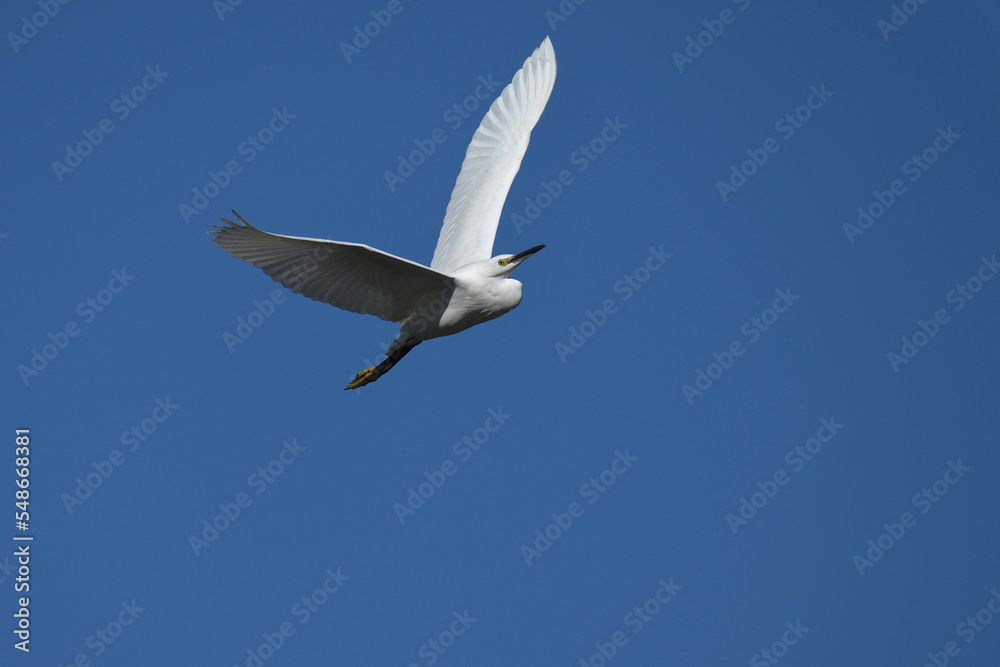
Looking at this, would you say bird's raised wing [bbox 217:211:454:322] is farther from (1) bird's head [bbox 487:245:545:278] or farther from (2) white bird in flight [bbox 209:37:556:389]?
(1) bird's head [bbox 487:245:545:278]

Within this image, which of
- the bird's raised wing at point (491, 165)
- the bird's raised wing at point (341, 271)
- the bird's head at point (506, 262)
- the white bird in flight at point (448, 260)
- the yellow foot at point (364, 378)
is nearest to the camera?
the bird's raised wing at point (341, 271)

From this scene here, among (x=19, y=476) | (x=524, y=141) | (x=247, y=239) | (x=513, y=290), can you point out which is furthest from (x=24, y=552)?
(x=524, y=141)

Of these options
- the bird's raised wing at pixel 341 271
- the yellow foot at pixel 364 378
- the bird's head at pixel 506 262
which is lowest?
the yellow foot at pixel 364 378

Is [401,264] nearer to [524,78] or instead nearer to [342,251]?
[342,251]

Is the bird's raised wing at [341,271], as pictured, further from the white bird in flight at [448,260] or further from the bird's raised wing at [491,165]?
the bird's raised wing at [491,165]

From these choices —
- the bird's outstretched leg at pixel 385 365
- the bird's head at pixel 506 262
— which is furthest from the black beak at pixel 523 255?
the bird's outstretched leg at pixel 385 365

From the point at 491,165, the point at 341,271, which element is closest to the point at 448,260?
the point at 491,165

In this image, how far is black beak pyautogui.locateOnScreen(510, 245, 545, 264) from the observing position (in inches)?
596

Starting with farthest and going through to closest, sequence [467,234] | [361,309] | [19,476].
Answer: [19,476], [467,234], [361,309]

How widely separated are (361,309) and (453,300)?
1.21 meters

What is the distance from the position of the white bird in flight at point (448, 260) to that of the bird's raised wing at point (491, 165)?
0.05ft

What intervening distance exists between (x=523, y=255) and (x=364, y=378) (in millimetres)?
2843

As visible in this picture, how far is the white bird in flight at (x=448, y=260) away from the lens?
1366cm

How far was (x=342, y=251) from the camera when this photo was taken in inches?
537
